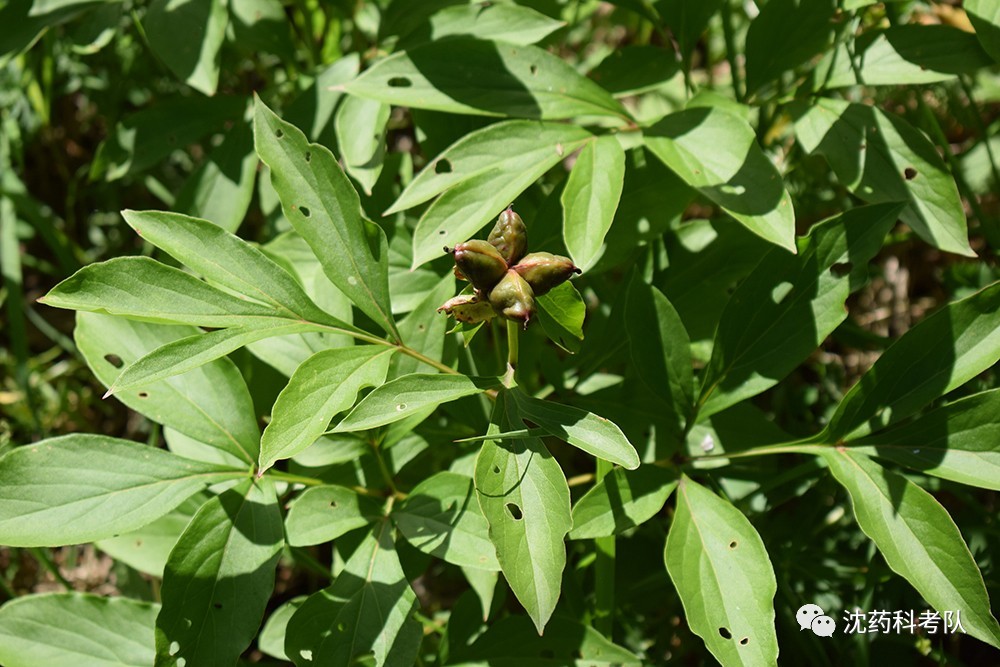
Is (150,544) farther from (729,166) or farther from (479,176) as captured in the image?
(729,166)

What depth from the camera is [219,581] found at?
1.18 metres

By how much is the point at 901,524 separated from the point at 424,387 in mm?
701

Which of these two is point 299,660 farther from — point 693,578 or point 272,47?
point 272,47

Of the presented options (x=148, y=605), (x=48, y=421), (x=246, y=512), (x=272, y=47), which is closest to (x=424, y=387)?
(x=246, y=512)

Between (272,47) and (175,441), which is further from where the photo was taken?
(272,47)

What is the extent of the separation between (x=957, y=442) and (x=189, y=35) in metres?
1.49

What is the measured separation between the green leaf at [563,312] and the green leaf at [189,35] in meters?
0.87

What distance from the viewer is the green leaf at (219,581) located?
1.15m

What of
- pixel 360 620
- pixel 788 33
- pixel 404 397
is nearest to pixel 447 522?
pixel 360 620

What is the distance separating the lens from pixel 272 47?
1768 mm

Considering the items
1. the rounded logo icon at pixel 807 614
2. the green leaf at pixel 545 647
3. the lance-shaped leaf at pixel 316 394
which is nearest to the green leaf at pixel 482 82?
the lance-shaped leaf at pixel 316 394

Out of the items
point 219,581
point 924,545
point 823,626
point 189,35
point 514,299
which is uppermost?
point 189,35

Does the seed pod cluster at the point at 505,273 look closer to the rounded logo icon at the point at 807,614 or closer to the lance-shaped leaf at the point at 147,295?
the lance-shaped leaf at the point at 147,295

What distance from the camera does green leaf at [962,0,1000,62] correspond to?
1.35m
